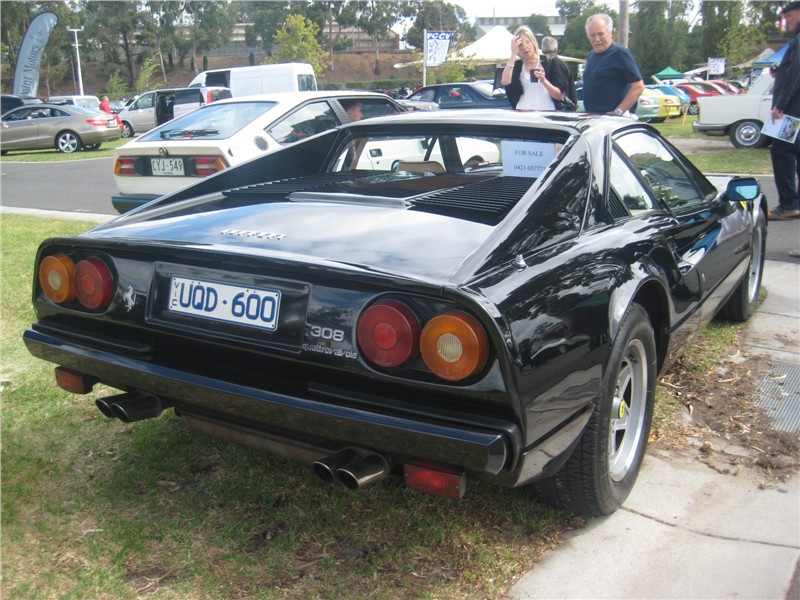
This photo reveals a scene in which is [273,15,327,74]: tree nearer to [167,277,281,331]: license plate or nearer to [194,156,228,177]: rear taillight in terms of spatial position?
[194,156,228,177]: rear taillight

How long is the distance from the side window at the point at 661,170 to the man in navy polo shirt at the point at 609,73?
2545mm

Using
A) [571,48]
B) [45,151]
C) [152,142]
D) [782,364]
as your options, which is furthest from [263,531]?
[571,48]

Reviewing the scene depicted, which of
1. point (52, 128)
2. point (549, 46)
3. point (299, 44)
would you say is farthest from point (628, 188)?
point (299, 44)

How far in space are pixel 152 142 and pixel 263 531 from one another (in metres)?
5.63

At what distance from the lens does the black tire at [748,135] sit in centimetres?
1438

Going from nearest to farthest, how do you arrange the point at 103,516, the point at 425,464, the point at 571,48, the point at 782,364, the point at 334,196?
the point at 425,464
the point at 103,516
the point at 334,196
the point at 782,364
the point at 571,48

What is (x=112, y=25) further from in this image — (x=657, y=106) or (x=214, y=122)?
(x=214, y=122)

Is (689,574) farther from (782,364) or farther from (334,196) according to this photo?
(782,364)

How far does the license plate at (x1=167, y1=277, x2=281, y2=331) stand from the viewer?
2.13 m

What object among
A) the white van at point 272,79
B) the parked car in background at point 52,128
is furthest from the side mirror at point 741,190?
the parked car in background at point 52,128

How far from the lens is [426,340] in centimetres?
191

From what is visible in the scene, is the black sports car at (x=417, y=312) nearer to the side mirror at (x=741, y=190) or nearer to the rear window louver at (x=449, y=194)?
the rear window louver at (x=449, y=194)

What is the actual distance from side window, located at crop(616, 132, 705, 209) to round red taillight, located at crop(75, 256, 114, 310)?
2.02 meters

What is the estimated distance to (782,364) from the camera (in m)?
4.02
